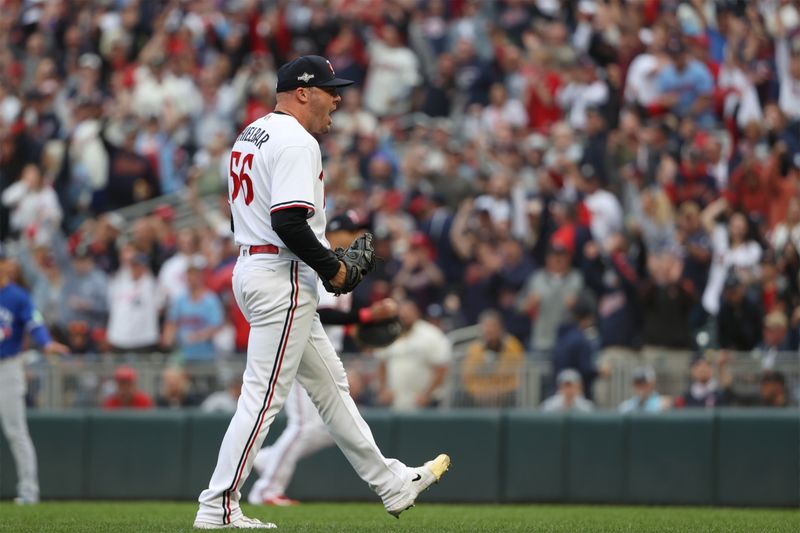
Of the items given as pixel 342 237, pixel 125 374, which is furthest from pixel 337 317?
pixel 125 374

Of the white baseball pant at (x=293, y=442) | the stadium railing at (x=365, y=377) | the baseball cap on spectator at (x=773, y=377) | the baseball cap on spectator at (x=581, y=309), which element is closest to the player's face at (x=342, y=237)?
the white baseball pant at (x=293, y=442)

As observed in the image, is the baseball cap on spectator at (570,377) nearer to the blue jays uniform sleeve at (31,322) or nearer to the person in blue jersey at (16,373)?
the person in blue jersey at (16,373)

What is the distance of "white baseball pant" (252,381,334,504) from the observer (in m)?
10.6

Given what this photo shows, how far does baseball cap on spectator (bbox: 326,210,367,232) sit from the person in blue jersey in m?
2.81

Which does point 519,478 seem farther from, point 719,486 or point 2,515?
point 2,515

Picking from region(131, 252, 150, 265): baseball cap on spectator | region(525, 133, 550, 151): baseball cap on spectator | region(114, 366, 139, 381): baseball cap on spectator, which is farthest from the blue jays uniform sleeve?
region(525, 133, 550, 151): baseball cap on spectator

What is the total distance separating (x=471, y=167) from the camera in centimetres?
1745

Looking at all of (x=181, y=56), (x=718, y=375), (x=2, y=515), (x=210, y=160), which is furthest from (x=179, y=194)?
(x=2, y=515)

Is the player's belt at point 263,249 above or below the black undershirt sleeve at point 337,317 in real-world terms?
above

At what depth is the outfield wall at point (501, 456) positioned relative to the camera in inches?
479

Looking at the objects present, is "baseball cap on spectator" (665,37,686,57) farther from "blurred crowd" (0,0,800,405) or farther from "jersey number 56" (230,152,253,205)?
"jersey number 56" (230,152,253,205)

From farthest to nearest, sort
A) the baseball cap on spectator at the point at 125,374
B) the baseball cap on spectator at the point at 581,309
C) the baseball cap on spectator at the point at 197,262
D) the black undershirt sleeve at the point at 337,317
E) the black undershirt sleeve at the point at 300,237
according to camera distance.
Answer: the baseball cap on spectator at the point at 197,262
the baseball cap on spectator at the point at 125,374
the baseball cap on spectator at the point at 581,309
the black undershirt sleeve at the point at 337,317
the black undershirt sleeve at the point at 300,237

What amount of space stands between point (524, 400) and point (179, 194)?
6.81m

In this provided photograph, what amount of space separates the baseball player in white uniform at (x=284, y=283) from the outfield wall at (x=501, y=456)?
5321 millimetres
